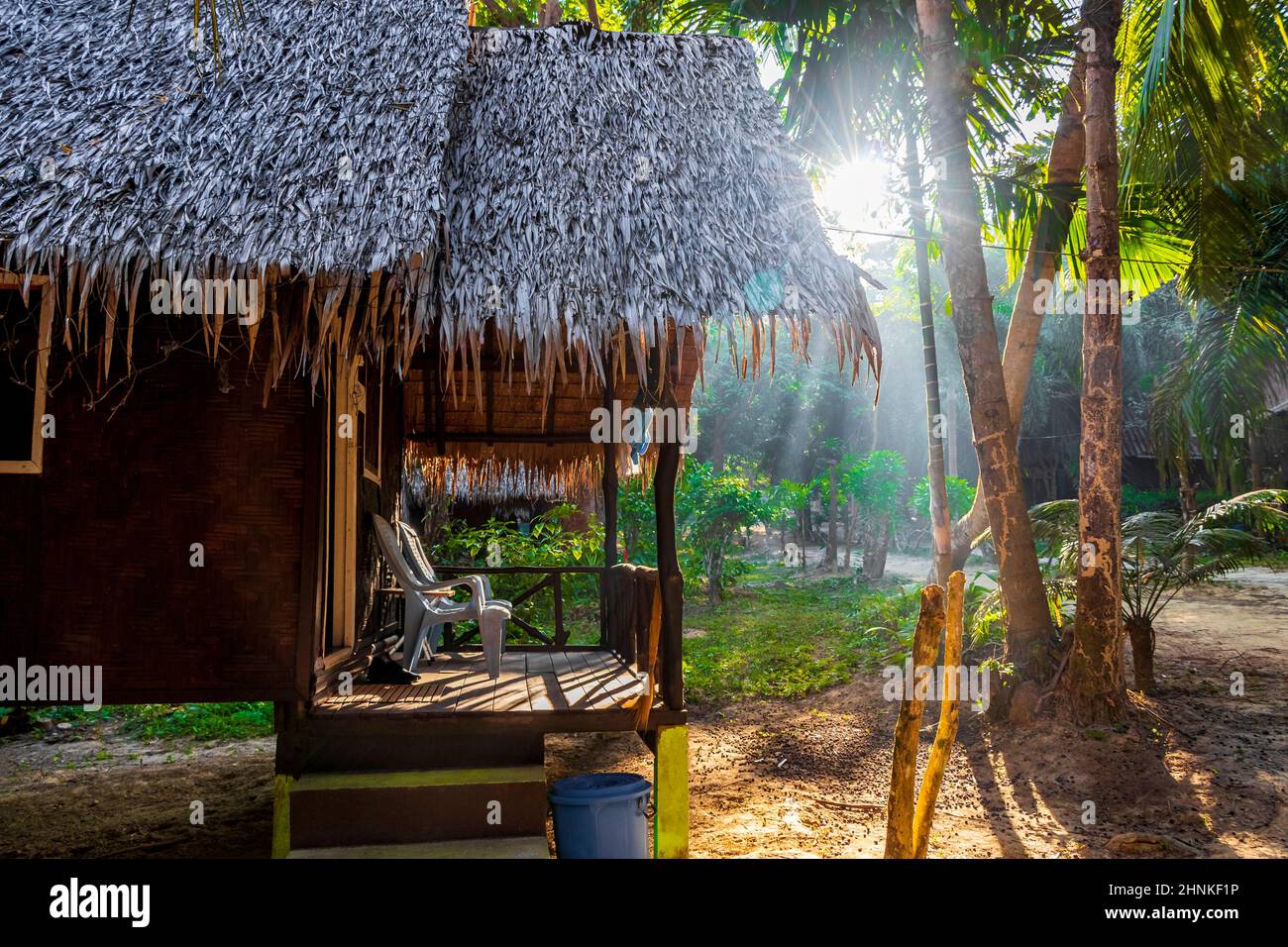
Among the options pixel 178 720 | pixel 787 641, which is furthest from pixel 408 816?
pixel 787 641

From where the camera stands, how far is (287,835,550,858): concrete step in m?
3.69

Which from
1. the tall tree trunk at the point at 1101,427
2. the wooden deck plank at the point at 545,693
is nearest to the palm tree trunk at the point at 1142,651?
the tall tree trunk at the point at 1101,427

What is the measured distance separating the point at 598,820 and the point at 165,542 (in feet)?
7.70

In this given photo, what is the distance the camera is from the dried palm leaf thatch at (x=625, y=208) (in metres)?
4.07

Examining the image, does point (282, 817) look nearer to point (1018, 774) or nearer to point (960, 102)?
point (1018, 774)

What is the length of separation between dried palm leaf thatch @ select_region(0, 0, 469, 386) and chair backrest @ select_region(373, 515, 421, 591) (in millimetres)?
1364

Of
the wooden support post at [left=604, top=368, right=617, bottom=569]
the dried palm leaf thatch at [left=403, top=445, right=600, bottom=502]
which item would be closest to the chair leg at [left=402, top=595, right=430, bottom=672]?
the wooden support post at [left=604, top=368, right=617, bottom=569]

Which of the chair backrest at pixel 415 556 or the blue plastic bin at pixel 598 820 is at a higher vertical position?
the chair backrest at pixel 415 556

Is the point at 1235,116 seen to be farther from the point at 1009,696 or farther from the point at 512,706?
the point at 512,706

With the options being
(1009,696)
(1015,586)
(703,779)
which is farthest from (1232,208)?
(703,779)

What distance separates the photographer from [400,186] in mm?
4148

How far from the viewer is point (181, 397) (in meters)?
4.12

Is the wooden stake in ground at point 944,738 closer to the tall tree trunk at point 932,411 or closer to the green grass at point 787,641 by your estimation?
the green grass at point 787,641

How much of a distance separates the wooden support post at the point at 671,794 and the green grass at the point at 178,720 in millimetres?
5135
